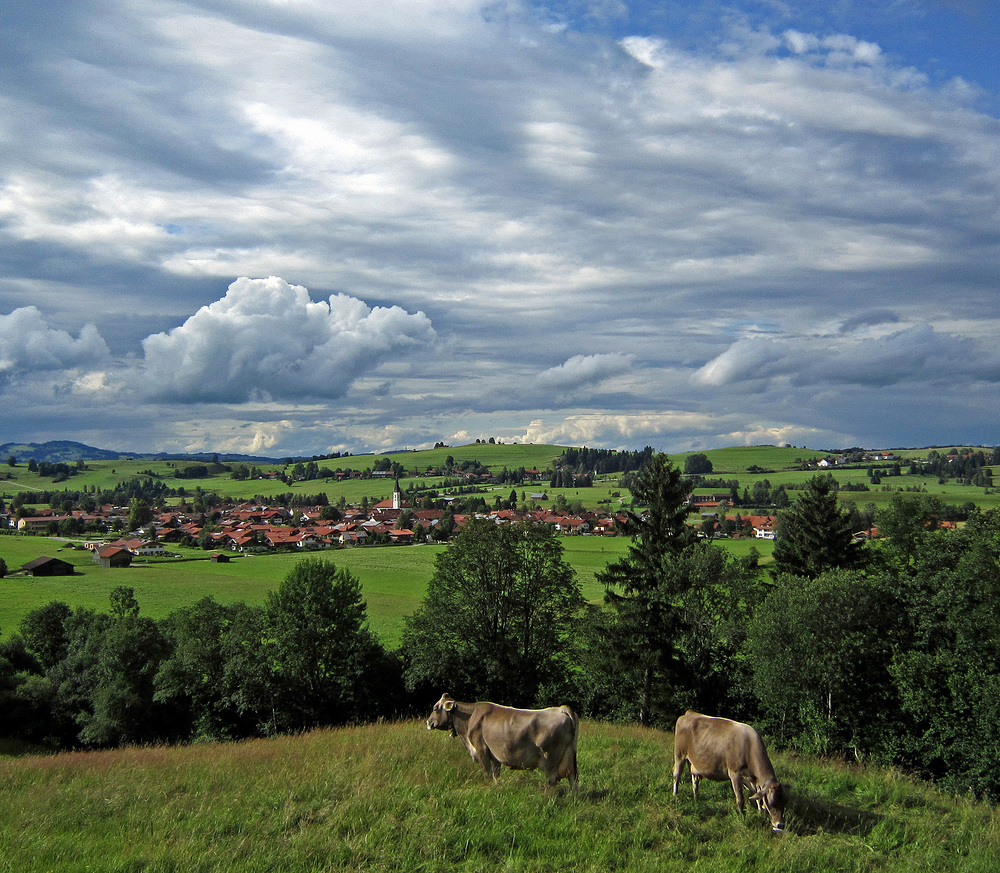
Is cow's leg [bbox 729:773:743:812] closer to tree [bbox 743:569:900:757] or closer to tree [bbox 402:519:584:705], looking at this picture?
tree [bbox 743:569:900:757]

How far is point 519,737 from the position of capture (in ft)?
33.8

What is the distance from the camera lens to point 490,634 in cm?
3550

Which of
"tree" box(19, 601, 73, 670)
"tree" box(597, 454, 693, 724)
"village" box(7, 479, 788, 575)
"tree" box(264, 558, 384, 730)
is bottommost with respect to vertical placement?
"village" box(7, 479, 788, 575)

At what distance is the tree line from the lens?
24500 millimetres

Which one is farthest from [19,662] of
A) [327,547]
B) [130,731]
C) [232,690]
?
[327,547]

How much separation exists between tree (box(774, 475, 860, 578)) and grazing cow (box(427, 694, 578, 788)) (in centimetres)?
3424

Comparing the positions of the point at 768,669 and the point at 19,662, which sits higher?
the point at 768,669

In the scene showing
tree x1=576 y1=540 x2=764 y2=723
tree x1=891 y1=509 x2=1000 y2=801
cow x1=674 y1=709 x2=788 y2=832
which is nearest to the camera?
cow x1=674 y1=709 x2=788 y2=832

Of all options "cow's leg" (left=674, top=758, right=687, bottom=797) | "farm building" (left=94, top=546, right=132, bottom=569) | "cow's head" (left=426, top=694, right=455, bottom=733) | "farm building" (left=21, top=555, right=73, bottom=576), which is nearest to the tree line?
"cow's leg" (left=674, top=758, right=687, bottom=797)

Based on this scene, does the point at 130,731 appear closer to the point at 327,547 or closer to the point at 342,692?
the point at 342,692

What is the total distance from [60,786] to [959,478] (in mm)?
208195

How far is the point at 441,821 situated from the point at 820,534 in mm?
37271

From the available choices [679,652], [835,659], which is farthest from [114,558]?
[835,659]

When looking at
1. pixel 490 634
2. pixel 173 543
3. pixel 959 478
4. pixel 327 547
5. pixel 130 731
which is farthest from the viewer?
pixel 959 478
